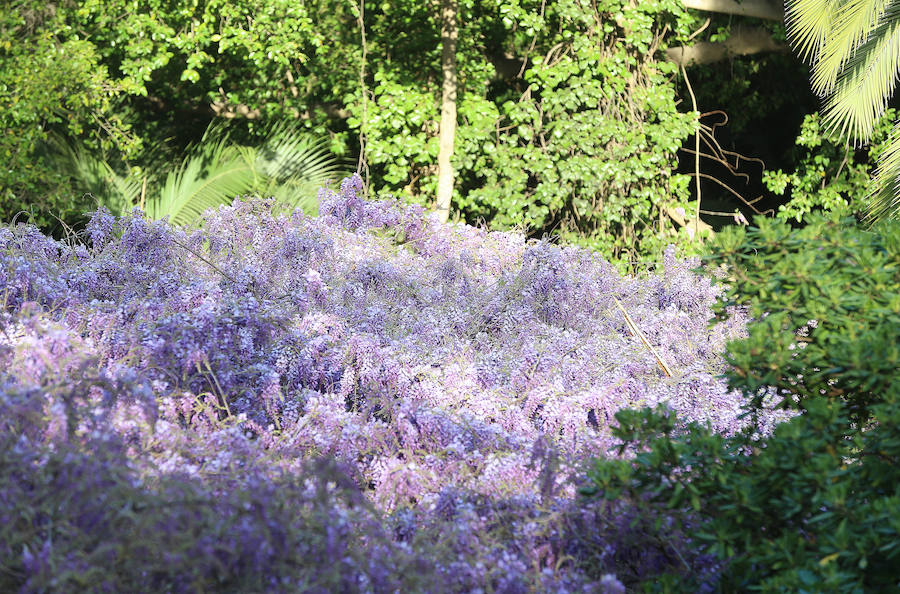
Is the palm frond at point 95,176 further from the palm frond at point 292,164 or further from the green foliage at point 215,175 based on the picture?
the palm frond at point 292,164

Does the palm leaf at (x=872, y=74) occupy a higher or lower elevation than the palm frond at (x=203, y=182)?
higher

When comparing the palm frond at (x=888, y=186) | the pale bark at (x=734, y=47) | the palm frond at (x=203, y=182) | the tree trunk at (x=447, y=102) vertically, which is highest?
the pale bark at (x=734, y=47)

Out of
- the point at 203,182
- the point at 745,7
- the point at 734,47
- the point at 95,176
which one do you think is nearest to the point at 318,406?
the point at 203,182

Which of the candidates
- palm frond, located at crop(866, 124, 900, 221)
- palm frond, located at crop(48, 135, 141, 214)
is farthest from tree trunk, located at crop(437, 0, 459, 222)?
palm frond, located at crop(866, 124, 900, 221)

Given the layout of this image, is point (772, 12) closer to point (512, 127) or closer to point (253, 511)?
point (512, 127)

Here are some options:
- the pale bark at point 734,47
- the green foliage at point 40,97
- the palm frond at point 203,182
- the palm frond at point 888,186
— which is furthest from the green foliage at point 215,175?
the palm frond at point 888,186

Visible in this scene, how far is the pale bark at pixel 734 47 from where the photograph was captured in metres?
9.58

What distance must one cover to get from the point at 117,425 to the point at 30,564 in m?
0.65

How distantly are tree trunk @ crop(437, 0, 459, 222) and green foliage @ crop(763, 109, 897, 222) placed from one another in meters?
3.35

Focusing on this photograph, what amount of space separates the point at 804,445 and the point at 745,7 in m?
7.59

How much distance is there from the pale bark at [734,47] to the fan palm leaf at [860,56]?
2.20 metres

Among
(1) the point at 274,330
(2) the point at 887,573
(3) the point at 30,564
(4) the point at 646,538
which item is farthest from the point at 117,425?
(2) the point at 887,573

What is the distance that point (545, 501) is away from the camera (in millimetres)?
2684

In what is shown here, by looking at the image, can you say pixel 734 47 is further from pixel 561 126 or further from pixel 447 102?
pixel 447 102
